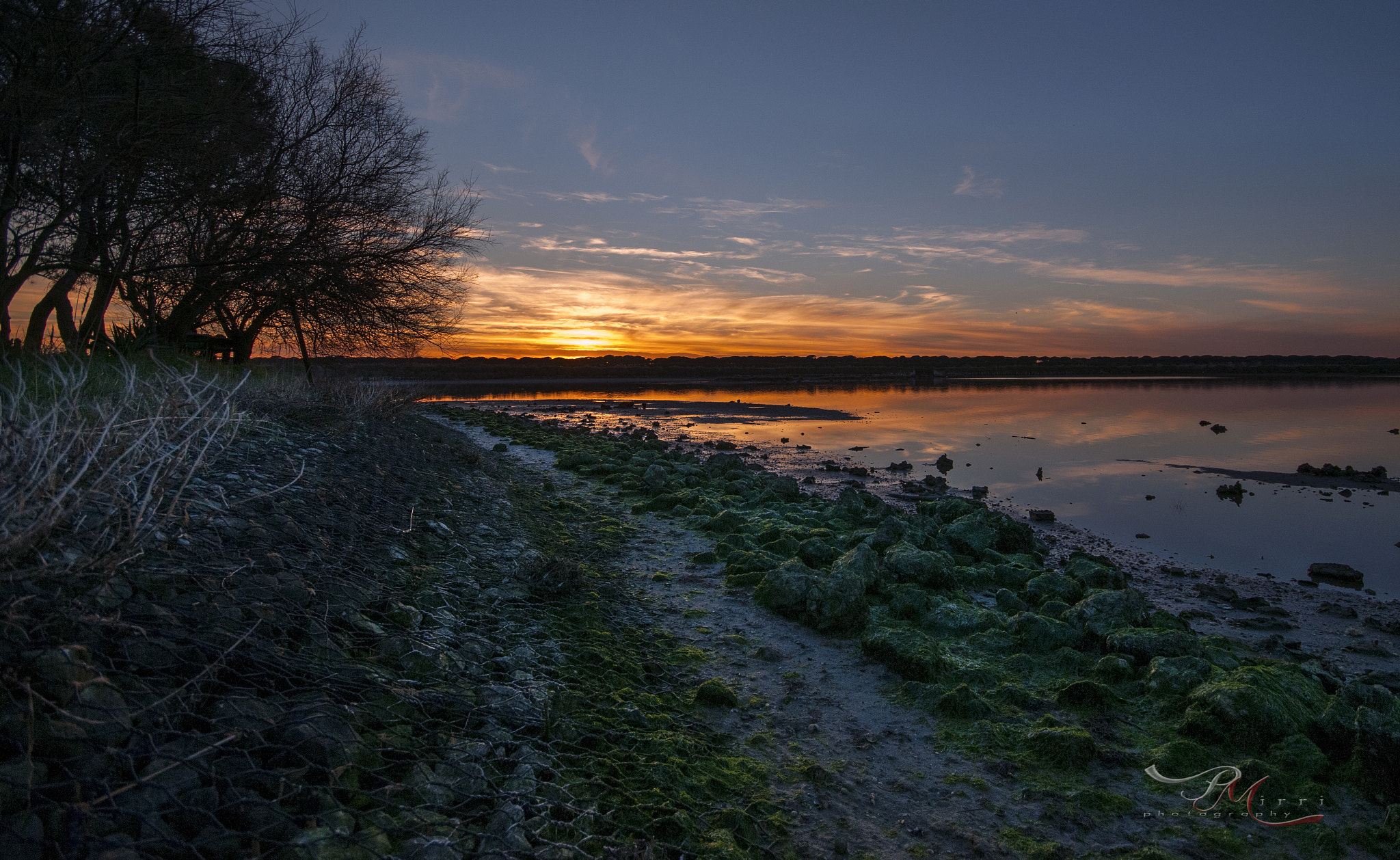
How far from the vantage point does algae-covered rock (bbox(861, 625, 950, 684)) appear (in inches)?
180

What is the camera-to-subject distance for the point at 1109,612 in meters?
5.27

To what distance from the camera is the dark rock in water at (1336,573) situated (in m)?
7.52

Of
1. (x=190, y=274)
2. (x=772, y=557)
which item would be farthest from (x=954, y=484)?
(x=190, y=274)

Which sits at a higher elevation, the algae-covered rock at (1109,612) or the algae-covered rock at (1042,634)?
the algae-covered rock at (1109,612)

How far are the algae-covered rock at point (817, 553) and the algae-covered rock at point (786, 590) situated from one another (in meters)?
1.03

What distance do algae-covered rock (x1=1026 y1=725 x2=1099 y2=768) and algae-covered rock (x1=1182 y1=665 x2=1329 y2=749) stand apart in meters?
0.73

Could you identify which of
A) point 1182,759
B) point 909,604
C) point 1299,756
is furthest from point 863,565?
point 1299,756

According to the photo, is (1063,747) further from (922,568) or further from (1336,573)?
(1336,573)

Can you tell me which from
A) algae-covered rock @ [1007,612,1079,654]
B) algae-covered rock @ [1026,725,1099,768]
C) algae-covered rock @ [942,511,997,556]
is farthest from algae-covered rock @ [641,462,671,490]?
algae-covered rock @ [1026,725,1099,768]

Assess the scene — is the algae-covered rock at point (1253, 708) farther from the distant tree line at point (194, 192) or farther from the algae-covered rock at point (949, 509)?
the distant tree line at point (194, 192)

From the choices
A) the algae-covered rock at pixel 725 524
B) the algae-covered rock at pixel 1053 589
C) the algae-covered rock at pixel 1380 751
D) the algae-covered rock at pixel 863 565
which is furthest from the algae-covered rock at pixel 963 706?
the algae-covered rock at pixel 725 524

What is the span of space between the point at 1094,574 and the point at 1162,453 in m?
13.4

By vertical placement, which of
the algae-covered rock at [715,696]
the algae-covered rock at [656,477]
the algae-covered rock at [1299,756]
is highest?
the algae-covered rock at [656,477]

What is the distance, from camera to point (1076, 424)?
77.0 feet
